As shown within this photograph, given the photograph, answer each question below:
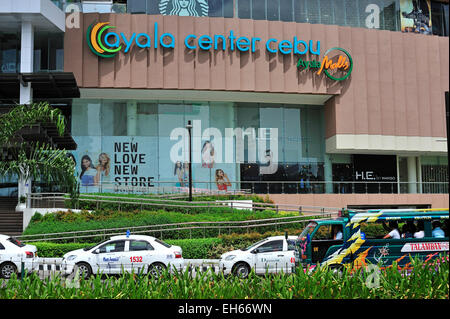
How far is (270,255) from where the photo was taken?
57.3 feet

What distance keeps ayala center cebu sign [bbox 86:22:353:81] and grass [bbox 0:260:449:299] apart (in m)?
27.6

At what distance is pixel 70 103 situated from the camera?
37.0 meters

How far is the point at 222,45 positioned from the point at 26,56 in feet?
42.5

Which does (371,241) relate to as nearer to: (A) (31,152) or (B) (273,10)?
(A) (31,152)

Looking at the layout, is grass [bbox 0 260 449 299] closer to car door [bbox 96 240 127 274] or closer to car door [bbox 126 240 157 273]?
car door [bbox 96 240 127 274]

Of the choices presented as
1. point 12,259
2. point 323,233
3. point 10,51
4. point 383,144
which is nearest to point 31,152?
point 12,259

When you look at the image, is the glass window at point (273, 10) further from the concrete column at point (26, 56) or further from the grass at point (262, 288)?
the grass at point (262, 288)

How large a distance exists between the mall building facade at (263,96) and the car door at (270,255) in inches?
699

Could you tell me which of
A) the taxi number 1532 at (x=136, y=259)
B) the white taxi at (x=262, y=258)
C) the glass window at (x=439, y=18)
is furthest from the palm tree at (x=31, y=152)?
the glass window at (x=439, y=18)

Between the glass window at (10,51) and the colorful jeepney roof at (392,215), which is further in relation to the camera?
the glass window at (10,51)

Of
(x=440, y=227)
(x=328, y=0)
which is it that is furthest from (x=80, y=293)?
(x=328, y=0)

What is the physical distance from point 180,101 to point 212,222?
1611cm

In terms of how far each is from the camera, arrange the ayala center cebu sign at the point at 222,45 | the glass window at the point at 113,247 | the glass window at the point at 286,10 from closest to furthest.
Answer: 1. the glass window at the point at 113,247
2. the ayala center cebu sign at the point at 222,45
3. the glass window at the point at 286,10

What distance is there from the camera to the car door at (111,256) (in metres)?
16.5
